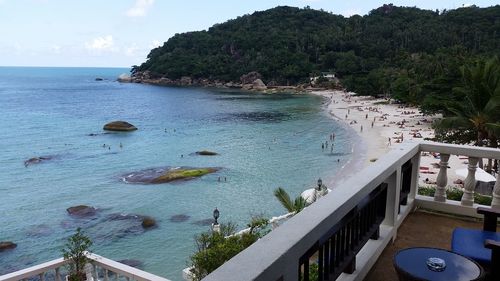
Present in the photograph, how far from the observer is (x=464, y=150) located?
16.9ft

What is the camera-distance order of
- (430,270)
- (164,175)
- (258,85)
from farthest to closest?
(258,85)
(164,175)
(430,270)

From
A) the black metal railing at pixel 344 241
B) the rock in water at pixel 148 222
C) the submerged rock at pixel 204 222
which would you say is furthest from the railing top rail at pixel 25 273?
the rock in water at pixel 148 222

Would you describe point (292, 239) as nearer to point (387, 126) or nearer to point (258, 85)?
point (387, 126)

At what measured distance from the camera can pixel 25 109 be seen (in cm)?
9400

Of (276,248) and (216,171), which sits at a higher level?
(276,248)

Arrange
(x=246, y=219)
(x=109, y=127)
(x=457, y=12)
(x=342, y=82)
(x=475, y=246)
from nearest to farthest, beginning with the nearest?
1. (x=475, y=246)
2. (x=246, y=219)
3. (x=109, y=127)
4. (x=342, y=82)
5. (x=457, y=12)

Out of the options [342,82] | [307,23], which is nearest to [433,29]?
[342,82]

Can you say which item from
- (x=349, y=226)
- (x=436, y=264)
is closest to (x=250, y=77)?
(x=349, y=226)

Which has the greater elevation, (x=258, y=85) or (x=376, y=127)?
(x=258, y=85)

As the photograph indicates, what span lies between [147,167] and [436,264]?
38.0m

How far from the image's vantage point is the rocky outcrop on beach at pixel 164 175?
3372 centimetres

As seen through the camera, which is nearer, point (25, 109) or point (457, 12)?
point (25, 109)

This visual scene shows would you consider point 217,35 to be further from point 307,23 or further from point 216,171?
point 216,171

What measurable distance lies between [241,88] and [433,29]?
63611mm
